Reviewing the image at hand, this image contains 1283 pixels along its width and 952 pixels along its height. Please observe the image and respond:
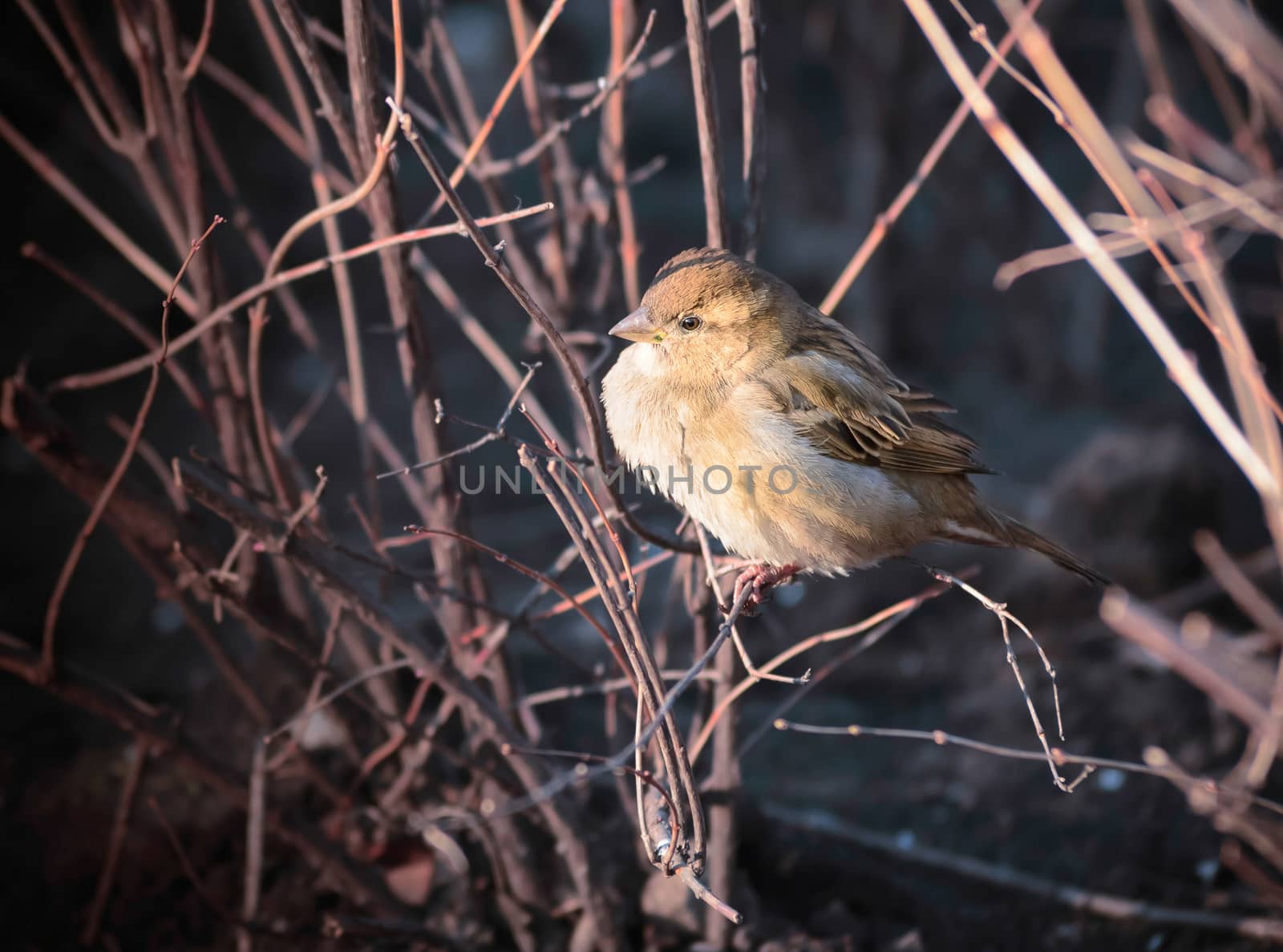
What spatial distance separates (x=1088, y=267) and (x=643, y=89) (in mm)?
5384

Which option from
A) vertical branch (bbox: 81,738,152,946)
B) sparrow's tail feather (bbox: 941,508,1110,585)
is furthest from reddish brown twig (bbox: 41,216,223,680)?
sparrow's tail feather (bbox: 941,508,1110,585)

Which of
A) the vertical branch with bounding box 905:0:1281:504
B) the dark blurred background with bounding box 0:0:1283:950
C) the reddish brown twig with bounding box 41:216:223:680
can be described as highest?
the vertical branch with bounding box 905:0:1281:504

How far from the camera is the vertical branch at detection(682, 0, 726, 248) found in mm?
2357

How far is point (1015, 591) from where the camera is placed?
5445mm

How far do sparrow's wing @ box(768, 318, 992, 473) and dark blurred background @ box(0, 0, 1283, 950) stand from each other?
Answer: 704 millimetres

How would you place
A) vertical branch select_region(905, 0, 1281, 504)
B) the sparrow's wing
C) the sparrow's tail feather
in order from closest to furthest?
1. vertical branch select_region(905, 0, 1281, 504)
2. the sparrow's wing
3. the sparrow's tail feather

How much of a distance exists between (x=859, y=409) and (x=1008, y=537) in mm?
691

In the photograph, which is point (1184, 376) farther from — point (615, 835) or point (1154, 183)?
point (615, 835)

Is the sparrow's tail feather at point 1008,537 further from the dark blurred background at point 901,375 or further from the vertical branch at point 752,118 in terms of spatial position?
the vertical branch at point 752,118

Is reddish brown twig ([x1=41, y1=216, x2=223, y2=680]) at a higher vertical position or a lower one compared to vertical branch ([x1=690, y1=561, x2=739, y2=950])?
higher

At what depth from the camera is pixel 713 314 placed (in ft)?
9.74

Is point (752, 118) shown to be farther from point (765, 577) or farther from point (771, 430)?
point (765, 577)

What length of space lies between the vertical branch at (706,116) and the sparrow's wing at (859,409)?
1.67ft

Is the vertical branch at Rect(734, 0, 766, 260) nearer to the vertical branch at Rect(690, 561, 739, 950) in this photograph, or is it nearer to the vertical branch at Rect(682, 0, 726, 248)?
the vertical branch at Rect(682, 0, 726, 248)
